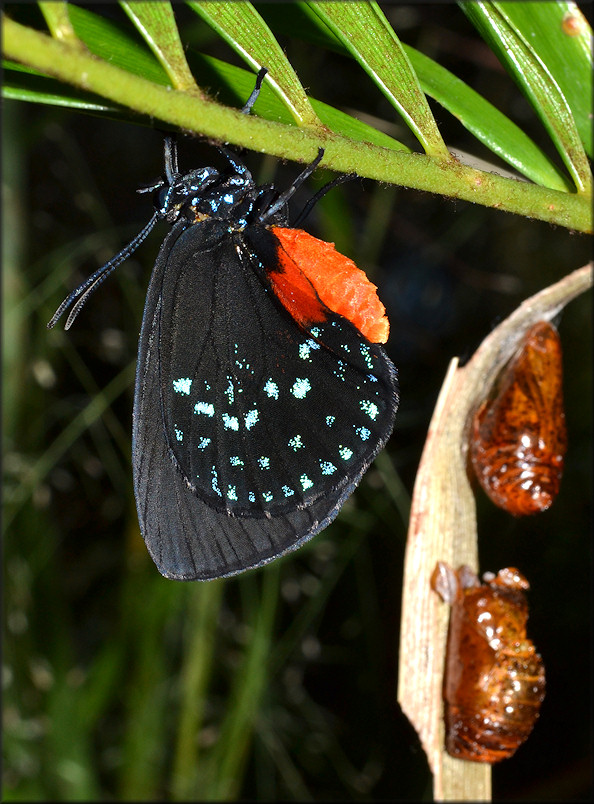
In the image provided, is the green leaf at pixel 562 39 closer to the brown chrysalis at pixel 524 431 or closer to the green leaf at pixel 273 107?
the green leaf at pixel 273 107

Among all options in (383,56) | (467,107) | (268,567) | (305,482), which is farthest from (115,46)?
(268,567)

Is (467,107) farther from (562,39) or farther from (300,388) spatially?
(300,388)

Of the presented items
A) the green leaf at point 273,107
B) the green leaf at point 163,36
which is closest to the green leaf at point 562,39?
the green leaf at point 273,107

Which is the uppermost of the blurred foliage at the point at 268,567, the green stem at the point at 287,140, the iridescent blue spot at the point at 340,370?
the green stem at the point at 287,140

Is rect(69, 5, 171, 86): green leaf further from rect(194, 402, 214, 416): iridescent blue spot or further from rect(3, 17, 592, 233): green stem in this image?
rect(194, 402, 214, 416): iridescent blue spot

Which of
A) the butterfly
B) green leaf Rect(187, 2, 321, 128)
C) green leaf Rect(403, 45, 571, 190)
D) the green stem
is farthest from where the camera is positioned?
the butterfly

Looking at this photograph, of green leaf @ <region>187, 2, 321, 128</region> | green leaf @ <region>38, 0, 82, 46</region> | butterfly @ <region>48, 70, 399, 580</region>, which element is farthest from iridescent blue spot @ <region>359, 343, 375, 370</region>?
green leaf @ <region>38, 0, 82, 46</region>

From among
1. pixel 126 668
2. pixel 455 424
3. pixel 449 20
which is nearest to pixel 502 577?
pixel 455 424
